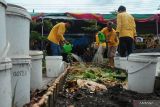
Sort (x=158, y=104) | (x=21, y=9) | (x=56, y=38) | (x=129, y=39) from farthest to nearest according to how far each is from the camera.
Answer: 1. (x=56, y=38)
2. (x=129, y=39)
3. (x=158, y=104)
4. (x=21, y=9)

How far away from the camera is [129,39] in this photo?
12438mm

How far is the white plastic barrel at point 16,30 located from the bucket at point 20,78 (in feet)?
0.28

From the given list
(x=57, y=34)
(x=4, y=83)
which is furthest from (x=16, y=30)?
(x=57, y=34)

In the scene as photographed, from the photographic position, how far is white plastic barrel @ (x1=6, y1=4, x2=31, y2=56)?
445 cm

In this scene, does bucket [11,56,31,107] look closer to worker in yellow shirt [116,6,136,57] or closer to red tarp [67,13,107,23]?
worker in yellow shirt [116,6,136,57]

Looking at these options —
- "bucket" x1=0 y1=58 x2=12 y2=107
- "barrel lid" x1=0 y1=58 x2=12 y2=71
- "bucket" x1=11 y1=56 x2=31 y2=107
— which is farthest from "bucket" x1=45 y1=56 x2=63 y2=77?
"barrel lid" x1=0 y1=58 x2=12 y2=71

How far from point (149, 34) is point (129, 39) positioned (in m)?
12.1

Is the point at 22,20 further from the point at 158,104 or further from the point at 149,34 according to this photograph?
the point at 149,34

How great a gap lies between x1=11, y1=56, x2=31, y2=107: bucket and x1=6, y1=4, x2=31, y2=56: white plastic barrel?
3.4 inches

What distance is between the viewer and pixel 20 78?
15.0 feet

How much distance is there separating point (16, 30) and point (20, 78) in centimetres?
50

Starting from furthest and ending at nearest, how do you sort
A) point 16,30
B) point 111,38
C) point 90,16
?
point 90,16 < point 111,38 < point 16,30

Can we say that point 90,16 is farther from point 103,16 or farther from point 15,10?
point 15,10

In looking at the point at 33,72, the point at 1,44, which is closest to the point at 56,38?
the point at 33,72
